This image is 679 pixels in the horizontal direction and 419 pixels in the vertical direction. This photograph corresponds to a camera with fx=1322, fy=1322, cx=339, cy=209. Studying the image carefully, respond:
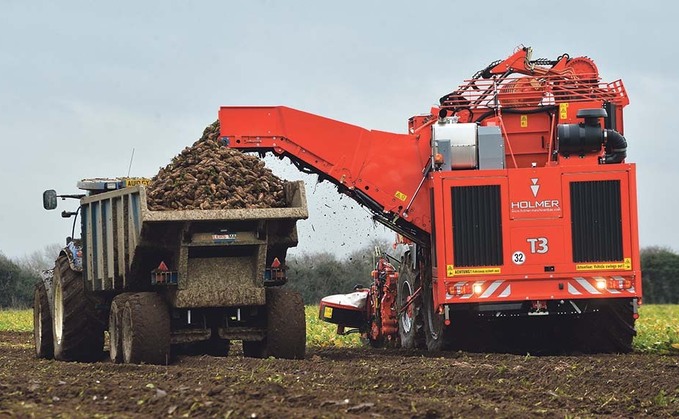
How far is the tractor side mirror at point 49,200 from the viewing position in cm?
1741

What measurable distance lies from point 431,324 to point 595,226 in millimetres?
2725

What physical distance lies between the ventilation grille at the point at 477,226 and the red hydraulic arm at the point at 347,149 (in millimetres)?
1207

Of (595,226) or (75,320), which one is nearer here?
(595,226)

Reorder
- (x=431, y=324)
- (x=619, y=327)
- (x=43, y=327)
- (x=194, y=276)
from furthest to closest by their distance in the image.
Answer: (x=43, y=327) < (x=431, y=324) < (x=619, y=327) < (x=194, y=276)

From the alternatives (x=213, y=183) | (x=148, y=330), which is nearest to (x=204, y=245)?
(x=213, y=183)

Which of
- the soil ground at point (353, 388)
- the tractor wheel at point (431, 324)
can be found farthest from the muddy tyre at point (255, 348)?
the tractor wheel at point (431, 324)

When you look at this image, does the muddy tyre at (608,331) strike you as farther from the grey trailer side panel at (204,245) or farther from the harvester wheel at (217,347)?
the harvester wheel at (217,347)

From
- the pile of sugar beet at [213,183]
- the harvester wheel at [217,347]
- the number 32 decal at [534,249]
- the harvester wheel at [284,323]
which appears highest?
the pile of sugar beet at [213,183]

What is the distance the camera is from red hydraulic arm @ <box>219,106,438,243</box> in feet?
55.9

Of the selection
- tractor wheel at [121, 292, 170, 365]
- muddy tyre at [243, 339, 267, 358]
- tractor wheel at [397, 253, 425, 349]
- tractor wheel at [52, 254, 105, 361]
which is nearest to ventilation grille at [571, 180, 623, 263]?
tractor wheel at [397, 253, 425, 349]

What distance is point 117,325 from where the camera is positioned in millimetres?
14883

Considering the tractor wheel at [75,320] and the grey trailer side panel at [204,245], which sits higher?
the grey trailer side panel at [204,245]

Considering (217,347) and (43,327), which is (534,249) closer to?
(217,347)

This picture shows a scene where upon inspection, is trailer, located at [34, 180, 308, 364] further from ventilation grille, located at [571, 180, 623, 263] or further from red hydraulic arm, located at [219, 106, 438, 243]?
ventilation grille, located at [571, 180, 623, 263]
